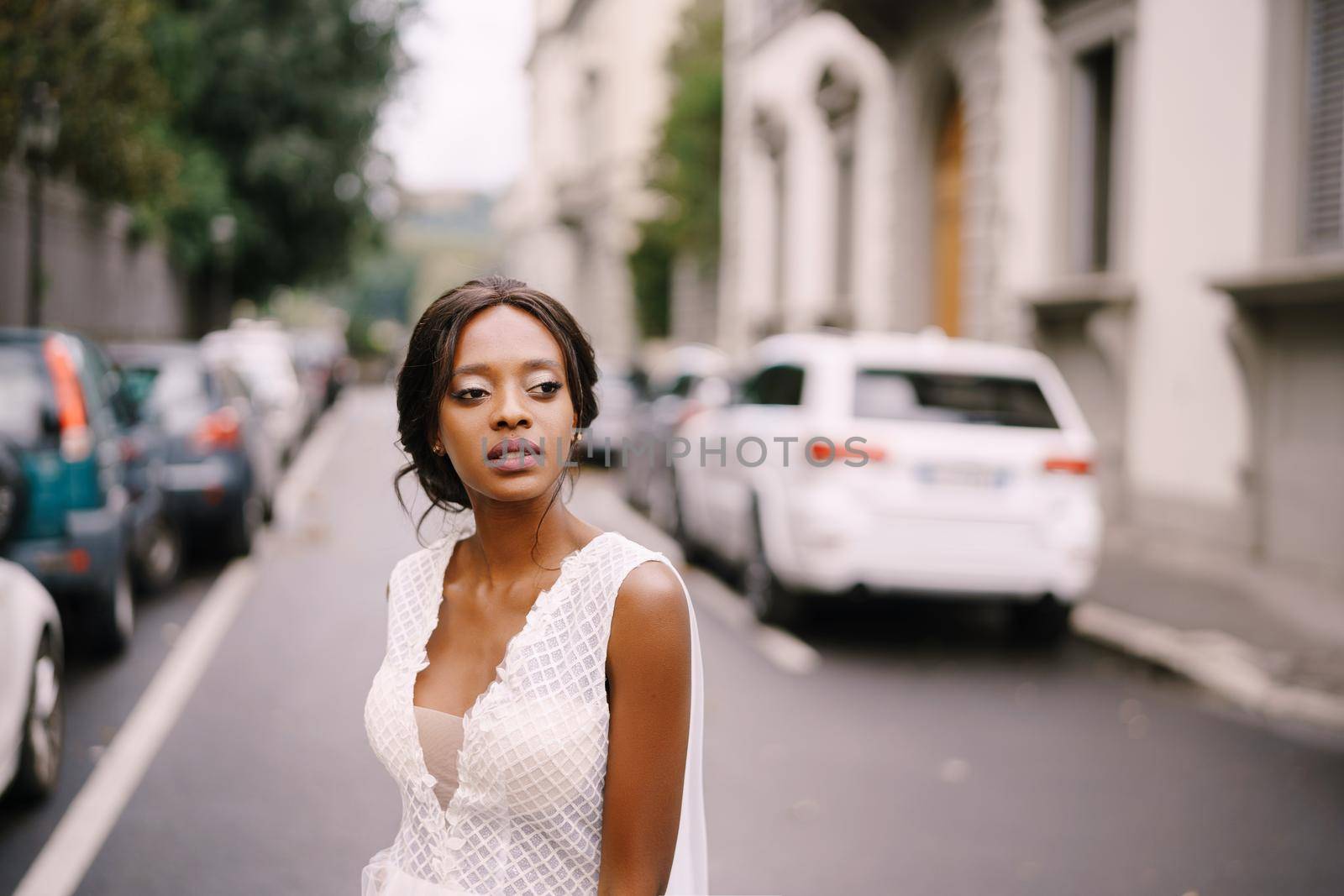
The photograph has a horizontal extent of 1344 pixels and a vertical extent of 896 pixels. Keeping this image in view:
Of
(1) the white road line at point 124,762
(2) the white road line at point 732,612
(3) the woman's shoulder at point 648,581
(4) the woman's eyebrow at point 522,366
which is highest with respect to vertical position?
(4) the woman's eyebrow at point 522,366

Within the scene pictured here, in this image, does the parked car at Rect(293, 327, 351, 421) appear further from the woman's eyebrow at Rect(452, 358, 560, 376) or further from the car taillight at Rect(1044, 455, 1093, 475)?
the woman's eyebrow at Rect(452, 358, 560, 376)

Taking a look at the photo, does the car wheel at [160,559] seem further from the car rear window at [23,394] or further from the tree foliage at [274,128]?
the tree foliage at [274,128]

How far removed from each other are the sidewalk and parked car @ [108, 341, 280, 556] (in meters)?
6.65

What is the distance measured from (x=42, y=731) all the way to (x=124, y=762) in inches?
25.3

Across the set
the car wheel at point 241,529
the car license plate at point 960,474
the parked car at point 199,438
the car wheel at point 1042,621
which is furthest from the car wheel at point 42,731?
the car wheel at point 241,529

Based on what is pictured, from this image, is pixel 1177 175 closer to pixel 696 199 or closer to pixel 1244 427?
pixel 1244 427

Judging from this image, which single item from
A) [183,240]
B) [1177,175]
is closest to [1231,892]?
[1177,175]

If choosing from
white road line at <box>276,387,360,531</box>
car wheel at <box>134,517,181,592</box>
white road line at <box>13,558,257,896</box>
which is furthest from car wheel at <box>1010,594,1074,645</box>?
white road line at <box>276,387,360,531</box>

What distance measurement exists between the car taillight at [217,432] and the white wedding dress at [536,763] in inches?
378

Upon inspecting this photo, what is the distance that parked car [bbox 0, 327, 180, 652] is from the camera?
7.16 meters

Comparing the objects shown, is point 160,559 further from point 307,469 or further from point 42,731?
point 307,469

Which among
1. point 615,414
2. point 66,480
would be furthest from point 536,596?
point 615,414

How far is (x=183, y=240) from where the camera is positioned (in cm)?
3069

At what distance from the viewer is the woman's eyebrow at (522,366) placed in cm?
212
